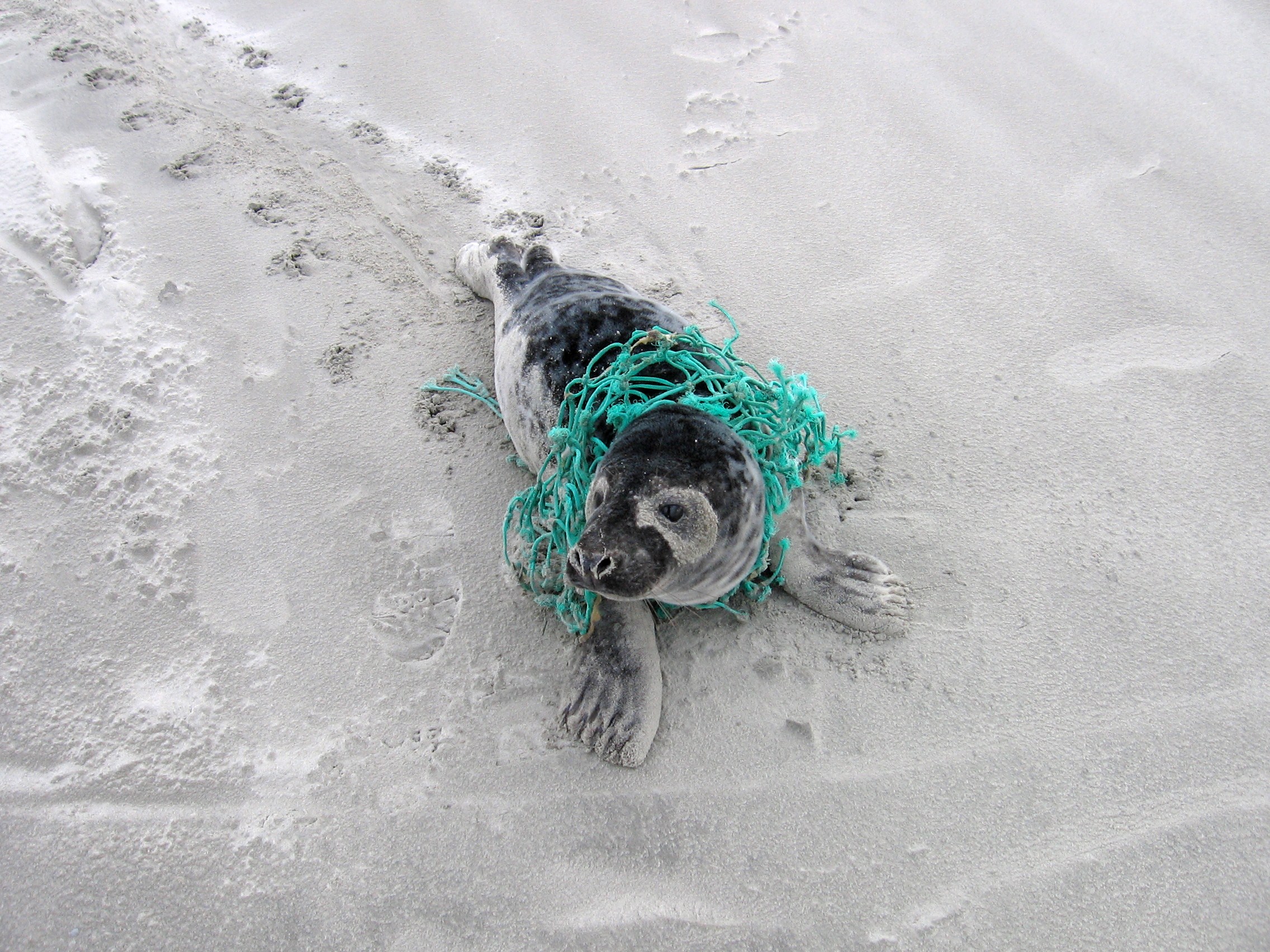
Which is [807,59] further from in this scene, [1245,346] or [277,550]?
[277,550]

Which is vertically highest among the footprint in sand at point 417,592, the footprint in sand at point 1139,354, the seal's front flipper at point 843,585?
the footprint in sand at point 1139,354

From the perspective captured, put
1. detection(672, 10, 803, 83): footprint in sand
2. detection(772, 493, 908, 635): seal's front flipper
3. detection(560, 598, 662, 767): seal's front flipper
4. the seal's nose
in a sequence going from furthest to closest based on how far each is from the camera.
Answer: detection(672, 10, 803, 83): footprint in sand, detection(772, 493, 908, 635): seal's front flipper, detection(560, 598, 662, 767): seal's front flipper, the seal's nose

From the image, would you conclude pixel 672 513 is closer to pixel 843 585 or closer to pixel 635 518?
pixel 635 518

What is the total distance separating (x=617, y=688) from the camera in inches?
70.7

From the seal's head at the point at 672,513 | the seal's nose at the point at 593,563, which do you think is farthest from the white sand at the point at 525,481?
the seal's nose at the point at 593,563

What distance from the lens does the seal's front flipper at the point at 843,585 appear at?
1880 mm

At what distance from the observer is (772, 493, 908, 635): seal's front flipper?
188 cm

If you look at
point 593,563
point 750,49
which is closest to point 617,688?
point 593,563

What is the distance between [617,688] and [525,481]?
2.36 feet

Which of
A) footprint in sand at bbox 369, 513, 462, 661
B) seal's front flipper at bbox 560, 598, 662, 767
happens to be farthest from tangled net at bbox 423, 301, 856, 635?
footprint in sand at bbox 369, 513, 462, 661

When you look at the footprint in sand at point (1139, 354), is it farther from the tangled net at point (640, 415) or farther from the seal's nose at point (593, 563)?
the seal's nose at point (593, 563)

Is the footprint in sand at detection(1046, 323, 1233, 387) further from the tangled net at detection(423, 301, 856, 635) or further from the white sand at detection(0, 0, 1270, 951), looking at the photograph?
the tangled net at detection(423, 301, 856, 635)

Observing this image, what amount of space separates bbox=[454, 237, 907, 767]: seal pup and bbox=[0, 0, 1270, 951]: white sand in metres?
0.09

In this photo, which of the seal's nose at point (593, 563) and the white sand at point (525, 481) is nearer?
the seal's nose at point (593, 563)
